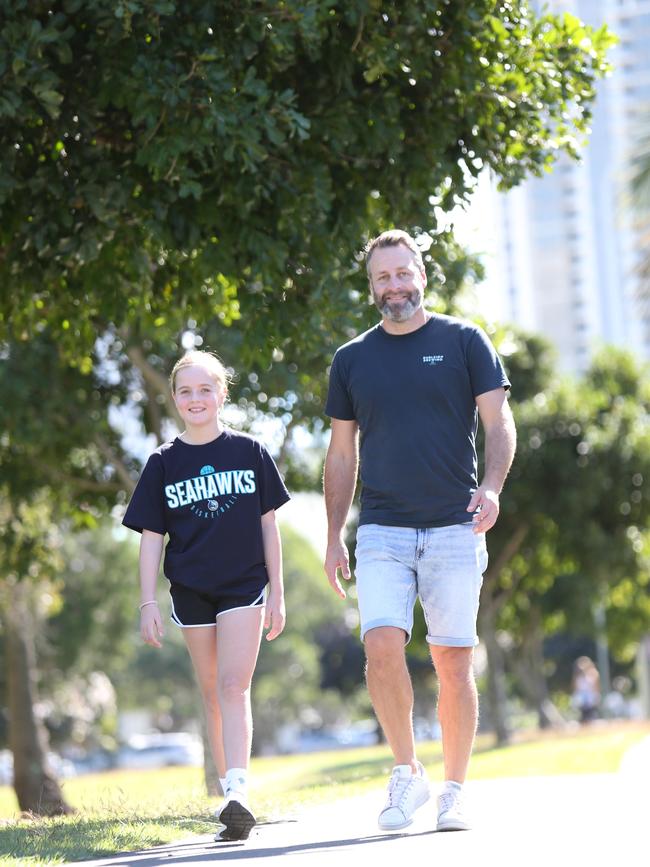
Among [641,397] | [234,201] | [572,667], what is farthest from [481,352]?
[572,667]

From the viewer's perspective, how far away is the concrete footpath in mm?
4746

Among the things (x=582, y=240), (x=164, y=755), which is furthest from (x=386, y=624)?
(x=582, y=240)

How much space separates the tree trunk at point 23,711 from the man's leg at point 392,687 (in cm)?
1397

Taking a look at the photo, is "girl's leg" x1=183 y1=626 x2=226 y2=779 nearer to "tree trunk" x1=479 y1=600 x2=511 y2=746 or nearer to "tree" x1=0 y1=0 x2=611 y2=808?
"tree" x1=0 y1=0 x2=611 y2=808

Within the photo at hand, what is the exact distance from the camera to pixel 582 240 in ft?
595

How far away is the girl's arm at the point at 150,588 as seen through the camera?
5.90 metres

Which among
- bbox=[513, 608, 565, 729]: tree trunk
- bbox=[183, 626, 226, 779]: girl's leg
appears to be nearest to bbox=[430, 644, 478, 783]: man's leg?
bbox=[183, 626, 226, 779]: girl's leg

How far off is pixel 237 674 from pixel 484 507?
47.9 inches

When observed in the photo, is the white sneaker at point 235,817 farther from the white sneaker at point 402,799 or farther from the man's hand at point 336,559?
the man's hand at point 336,559

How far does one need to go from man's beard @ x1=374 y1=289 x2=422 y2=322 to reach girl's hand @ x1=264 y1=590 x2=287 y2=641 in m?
1.21

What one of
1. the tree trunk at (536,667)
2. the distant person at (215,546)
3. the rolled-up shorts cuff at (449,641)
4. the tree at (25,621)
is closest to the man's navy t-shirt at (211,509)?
the distant person at (215,546)

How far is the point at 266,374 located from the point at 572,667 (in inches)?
2392

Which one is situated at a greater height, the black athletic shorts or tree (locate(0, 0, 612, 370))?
tree (locate(0, 0, 612, 370))

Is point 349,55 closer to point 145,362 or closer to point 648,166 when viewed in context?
point 145,362
